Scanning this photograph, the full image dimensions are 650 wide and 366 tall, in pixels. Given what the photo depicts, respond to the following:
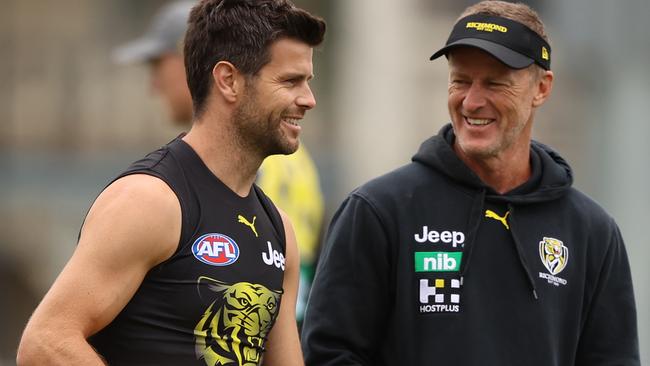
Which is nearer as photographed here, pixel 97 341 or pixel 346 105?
pixel 97 341

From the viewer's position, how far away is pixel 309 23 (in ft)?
14.2

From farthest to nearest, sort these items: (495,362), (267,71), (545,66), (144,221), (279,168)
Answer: (279,168) → (545,66) → (495,362) → (267,71) → (144,221)

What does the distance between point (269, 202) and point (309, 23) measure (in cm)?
58

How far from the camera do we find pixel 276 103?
4.25 metres

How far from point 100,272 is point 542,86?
1.78 meters

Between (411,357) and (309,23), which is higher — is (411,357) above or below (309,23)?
below

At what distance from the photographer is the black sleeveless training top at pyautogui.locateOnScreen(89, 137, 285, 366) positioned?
4020mm

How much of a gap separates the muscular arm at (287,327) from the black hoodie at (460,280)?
196mm

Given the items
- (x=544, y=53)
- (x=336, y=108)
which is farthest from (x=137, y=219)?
(x=336, y=108)

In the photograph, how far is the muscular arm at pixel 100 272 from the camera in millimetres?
3857

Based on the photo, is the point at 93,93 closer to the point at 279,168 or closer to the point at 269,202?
the point at 279,168

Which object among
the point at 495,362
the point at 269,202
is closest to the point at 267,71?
the point at 269,202

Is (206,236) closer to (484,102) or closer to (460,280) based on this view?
(460,280)

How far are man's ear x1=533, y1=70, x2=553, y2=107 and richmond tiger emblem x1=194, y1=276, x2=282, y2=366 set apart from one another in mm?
1195
